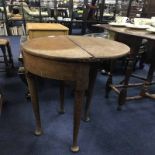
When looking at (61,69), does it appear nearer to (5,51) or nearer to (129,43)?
(129,43)

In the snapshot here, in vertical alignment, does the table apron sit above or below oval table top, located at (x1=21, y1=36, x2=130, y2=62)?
below

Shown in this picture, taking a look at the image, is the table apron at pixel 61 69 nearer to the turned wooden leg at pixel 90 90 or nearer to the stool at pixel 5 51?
the turned wooden leg at pixel 90 90

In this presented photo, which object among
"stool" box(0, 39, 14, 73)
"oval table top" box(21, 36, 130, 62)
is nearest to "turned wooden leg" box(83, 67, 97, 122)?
"oval table top" box(21, 36, 130, 62)

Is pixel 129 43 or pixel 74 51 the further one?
pixel 129 43

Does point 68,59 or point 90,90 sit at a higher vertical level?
point 68,59

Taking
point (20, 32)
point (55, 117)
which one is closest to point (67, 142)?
point (55, 117)

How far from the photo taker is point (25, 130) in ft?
4.96

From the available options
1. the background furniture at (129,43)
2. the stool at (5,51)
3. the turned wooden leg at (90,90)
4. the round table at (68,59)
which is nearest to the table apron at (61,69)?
the round table at (68,59)

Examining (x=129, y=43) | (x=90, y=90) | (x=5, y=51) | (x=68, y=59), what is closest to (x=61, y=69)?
(x=68, y=59)

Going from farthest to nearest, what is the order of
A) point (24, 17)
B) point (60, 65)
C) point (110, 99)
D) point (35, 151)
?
point (24, 17)
point (110, 99)
point (35, 151)
point (60, 65)

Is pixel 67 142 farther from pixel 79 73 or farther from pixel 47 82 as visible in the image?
pixel 47 82

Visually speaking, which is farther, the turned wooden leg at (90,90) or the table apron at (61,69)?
the turned wooden leg at (90,90)

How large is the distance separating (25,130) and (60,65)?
2.66 feet

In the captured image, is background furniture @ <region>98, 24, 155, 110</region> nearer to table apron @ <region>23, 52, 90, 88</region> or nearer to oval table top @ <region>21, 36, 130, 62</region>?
oval table top @ <region>21, 36, 130, 62</region>
